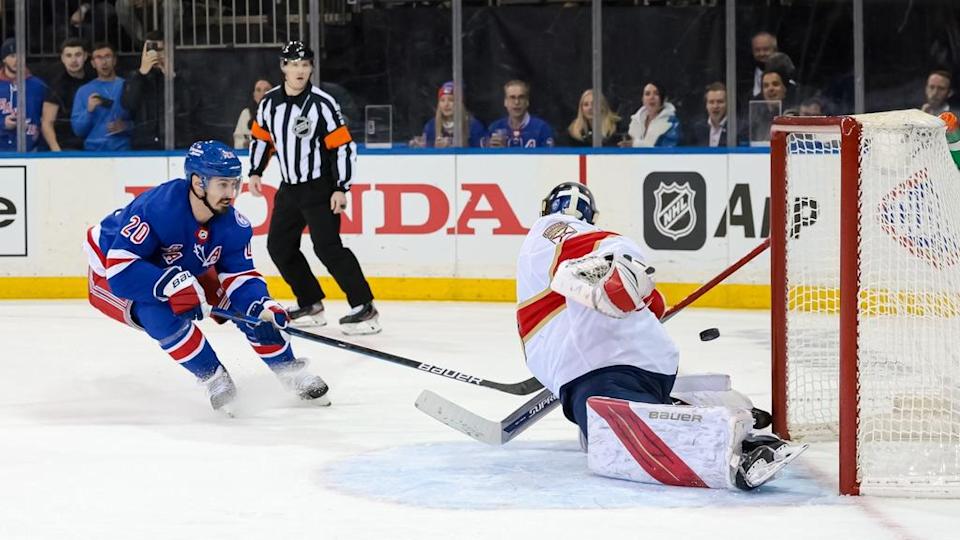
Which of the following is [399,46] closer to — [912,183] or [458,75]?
[458,75]

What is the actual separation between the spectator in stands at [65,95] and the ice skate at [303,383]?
3.51m

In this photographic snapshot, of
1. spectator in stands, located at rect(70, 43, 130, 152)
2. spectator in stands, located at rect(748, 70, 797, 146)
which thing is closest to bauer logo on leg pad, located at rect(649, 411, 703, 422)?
spectator in stands, located at rect(748, 70, 797, 146)

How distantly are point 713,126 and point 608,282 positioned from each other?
4084 millimetres

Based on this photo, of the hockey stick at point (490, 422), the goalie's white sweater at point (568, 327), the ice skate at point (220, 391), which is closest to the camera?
the goalie's white sweater at point (568, 327)

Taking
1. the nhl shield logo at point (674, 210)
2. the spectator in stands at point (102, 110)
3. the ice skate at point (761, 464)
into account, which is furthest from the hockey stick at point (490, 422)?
the spectator in stands at point (102, 110)

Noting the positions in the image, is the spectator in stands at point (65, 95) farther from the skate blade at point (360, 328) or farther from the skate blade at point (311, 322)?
the skate blade at point (360, 328)

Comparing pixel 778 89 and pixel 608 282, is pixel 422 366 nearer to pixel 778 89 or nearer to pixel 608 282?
pixel 608 282

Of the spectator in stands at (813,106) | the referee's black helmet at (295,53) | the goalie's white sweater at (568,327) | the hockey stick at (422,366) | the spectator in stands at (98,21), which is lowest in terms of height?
the hockey stick at (422,366)

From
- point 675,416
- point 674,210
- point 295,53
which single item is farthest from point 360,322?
point 675,416

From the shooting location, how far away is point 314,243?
6.13m

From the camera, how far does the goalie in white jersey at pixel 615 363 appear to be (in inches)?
120

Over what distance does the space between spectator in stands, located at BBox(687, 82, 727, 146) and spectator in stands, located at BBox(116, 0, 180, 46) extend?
97.6 inches

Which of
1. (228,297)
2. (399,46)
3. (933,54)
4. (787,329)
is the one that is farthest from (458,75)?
Result: (787,329)

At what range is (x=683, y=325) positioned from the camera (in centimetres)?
623
